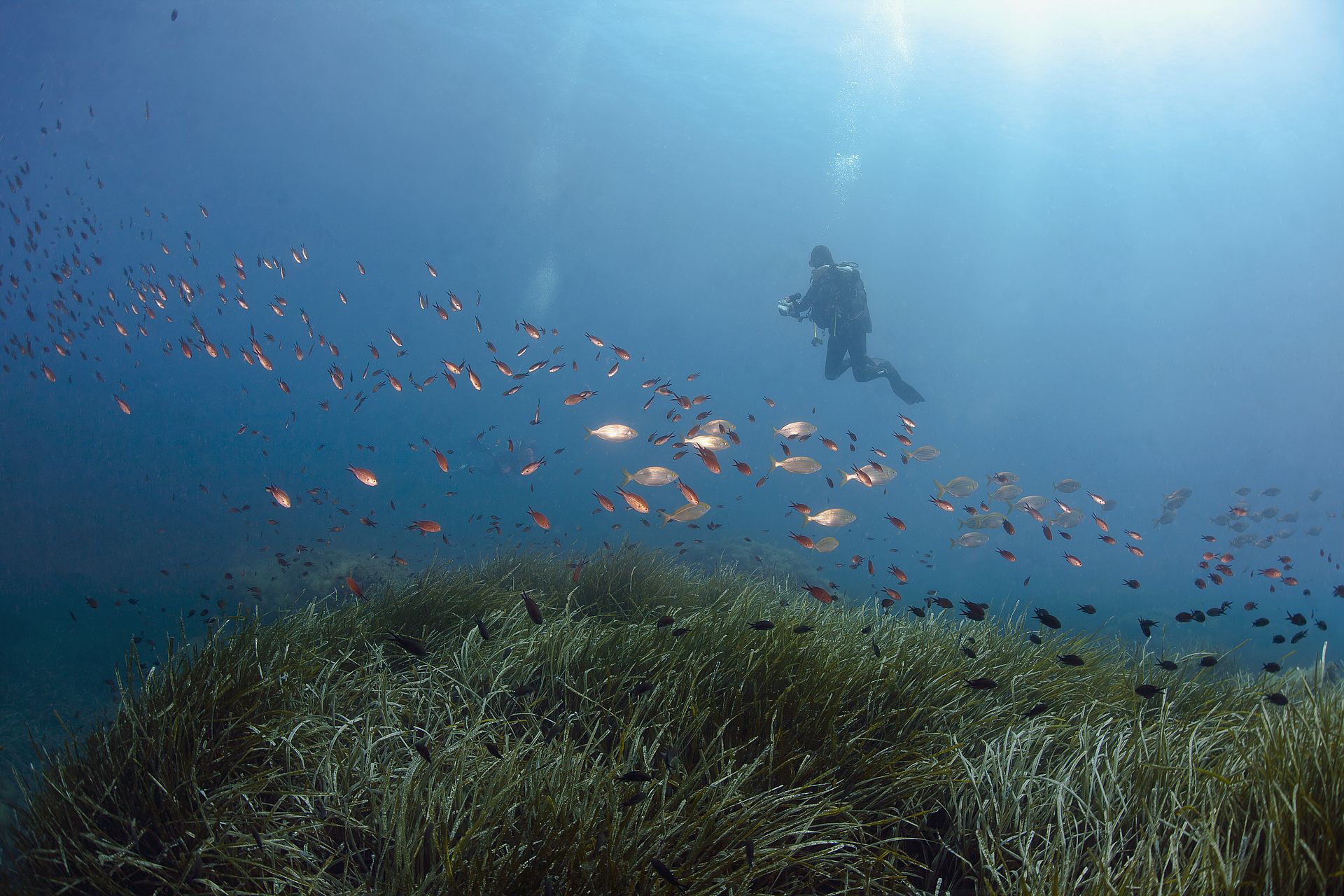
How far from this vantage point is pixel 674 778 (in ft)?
8.16

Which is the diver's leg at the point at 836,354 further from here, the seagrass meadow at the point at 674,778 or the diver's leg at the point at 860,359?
the seagrass meadow at the point at 674,778

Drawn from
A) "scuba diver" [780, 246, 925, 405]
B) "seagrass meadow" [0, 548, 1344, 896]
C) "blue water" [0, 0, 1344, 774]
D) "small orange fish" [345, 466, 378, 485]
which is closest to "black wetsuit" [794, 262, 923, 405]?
"scuba diver" [780, 246, 925, 405]

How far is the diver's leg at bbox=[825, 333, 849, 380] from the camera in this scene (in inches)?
804

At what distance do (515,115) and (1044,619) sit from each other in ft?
306

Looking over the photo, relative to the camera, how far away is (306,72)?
7000 cm

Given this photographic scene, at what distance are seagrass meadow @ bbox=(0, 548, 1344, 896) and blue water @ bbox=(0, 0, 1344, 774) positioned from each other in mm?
5164

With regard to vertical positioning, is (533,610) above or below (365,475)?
below

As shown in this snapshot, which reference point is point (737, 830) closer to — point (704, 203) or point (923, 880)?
point (923, 880)

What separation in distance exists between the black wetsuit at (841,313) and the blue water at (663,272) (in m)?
8.21

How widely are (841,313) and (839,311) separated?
133 millimetres

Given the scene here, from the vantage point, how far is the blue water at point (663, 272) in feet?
75.7

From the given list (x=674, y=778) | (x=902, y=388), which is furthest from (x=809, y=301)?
(x=674, y=778)

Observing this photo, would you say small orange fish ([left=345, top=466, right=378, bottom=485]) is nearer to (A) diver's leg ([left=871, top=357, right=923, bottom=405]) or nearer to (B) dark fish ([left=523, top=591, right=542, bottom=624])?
(B) dark fish ([left=523, top=591, right=542, bottom=624])

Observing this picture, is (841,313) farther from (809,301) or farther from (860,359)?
(860,359)
